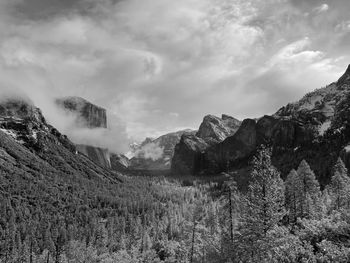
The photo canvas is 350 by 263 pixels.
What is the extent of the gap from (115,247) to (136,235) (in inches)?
740

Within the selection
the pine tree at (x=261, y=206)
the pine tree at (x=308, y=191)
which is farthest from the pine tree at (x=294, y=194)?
the pine tree at (x=261, y=206)

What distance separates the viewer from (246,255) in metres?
39.1

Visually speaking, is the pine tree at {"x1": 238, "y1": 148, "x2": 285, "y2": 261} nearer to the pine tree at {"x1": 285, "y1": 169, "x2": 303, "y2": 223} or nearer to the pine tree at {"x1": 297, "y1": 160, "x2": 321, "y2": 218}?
the pine tree at {"x1": 297, "y1": 160, "x2": 321, "y2": 218}

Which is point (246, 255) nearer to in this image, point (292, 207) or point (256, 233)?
point (256, 233)

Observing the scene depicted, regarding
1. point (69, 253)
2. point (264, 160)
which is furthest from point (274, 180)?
point (69, 253)

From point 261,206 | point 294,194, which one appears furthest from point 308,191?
point 261,206

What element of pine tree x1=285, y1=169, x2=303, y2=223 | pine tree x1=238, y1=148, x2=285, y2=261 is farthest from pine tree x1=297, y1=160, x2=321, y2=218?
pine tree x1=238, y1=148, x2=285, y2=261

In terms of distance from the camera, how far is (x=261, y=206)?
3731 cm

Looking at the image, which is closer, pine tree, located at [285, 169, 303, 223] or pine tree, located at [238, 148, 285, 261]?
pine tree, located at [238, 148, 285, 261]

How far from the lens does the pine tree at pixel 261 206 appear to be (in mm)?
36406

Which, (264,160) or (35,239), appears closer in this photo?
(264,160)

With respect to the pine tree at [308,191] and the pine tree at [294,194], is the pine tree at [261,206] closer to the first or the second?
the pine tree at [308,191]

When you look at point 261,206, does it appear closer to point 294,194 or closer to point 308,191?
point 294,194

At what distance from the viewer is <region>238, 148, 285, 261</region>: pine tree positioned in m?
36.4
